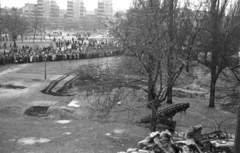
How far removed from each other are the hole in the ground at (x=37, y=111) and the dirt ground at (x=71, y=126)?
0.40 meters

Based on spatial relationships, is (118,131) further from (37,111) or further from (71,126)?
(37,111)

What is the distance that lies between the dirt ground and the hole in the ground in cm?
40

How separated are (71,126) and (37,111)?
422 centimetres

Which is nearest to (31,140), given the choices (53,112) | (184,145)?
(53,112)

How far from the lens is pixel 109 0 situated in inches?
7820

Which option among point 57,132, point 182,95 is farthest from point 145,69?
point 182,95

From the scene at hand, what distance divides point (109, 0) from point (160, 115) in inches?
7510

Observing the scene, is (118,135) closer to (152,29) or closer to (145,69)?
(145,69)

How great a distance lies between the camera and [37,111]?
1952 cm

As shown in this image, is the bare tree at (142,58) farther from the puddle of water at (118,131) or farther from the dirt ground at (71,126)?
the puddle of water at (118,131)

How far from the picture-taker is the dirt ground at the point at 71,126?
43.1 ft

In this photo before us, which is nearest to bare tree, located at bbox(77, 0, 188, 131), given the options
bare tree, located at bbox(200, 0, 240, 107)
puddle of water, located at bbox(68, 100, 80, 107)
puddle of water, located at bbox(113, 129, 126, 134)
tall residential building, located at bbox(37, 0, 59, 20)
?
puddle of water, located at bbox(113, 129, 126, 134)

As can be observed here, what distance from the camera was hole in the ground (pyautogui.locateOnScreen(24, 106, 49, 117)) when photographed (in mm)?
18892

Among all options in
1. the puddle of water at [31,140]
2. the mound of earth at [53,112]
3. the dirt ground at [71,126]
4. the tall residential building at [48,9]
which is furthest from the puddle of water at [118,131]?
the tall residential building at [48,9]
